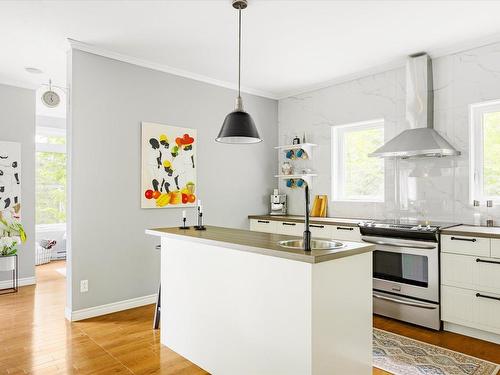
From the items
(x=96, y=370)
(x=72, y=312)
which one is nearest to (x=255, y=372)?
(x=96, y=370)

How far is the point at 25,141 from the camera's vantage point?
488 cm

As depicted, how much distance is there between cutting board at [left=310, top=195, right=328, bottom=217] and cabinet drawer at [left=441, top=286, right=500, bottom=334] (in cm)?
183

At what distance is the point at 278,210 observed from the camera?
5254mm

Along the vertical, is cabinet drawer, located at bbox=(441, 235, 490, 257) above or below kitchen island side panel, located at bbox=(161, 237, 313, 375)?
above

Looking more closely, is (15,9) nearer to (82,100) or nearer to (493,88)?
(82,100)

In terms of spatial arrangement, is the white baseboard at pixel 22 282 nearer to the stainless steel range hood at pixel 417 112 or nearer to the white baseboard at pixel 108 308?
the white baseboard at pixel 108 308

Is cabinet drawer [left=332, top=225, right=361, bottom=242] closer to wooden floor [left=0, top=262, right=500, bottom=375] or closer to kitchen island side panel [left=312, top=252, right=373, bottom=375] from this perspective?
wooden floor [left=0, top=262, right=500, bottom=375]

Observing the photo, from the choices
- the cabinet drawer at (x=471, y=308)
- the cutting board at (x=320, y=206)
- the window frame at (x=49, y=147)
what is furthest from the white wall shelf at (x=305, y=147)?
the window frame at (x=49, y=147)

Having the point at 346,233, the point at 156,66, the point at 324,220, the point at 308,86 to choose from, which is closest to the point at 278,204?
the point at 324,220

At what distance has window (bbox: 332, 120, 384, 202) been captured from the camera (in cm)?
440

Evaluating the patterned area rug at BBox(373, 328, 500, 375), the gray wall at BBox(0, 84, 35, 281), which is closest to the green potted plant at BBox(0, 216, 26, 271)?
the gray wall at BBox(0, 84, 35, 281)

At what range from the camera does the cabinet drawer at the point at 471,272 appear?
295 cm

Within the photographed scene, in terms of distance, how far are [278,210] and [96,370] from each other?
3248mm

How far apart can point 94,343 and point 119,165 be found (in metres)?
1.74
